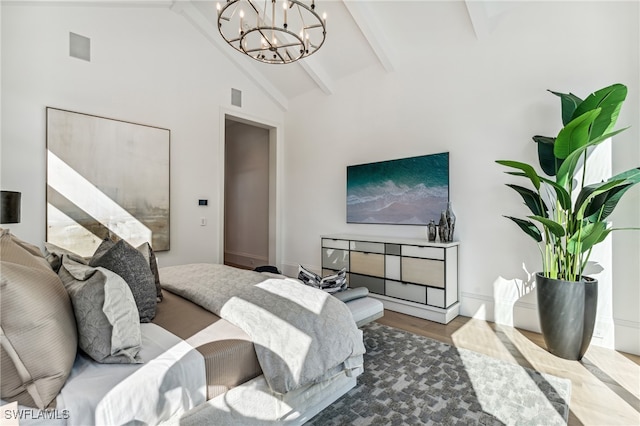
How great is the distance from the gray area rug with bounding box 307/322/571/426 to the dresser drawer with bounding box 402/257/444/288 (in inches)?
32.3

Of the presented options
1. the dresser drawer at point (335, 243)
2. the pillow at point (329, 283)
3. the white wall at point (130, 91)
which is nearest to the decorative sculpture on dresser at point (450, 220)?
the dresser drawer at point (335, 243)

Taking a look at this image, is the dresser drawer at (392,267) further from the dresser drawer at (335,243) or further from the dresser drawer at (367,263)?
the dresser drawer at (335,243)

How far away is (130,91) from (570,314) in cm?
501

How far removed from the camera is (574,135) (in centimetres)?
223

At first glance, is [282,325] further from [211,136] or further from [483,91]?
[211,136]

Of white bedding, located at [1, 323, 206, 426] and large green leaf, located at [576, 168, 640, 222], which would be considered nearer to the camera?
white bedding, located at [1, 323, 206, 426]

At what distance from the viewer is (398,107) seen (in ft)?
13.3

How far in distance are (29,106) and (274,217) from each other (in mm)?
3432

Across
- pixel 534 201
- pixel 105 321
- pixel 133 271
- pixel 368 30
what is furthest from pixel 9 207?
pixel 534 201

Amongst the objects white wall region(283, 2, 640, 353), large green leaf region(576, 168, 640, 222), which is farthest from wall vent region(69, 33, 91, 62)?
large green leaf region(576, 168, 640, 222)

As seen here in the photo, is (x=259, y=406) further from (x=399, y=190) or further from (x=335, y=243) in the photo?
(x=399, y=190)

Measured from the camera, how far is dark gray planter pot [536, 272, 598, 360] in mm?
2373

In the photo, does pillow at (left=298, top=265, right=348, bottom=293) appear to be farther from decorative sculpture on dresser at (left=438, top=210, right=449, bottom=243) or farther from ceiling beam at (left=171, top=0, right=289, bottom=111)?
ceiling beam at (left=171, top=0, right=289, bottom=111)

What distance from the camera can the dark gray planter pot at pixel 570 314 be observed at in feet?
7.79
